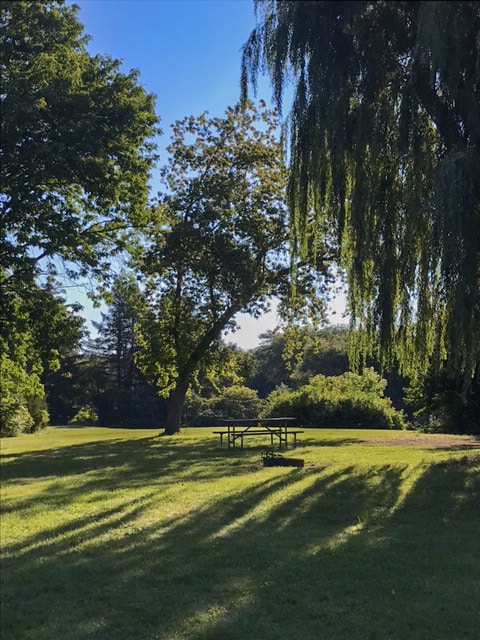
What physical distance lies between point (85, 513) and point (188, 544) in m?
2.49

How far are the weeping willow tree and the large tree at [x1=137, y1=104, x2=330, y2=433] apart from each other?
12.1 metres

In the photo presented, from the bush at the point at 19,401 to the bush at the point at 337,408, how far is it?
41.7ft

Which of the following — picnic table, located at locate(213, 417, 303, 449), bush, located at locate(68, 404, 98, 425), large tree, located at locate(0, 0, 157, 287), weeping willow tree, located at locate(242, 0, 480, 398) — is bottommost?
bush, located at locate(68, 404, 98, 425)

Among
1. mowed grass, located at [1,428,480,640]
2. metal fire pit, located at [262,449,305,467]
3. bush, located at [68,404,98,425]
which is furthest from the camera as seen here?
bush, located at [68,404,98,425]

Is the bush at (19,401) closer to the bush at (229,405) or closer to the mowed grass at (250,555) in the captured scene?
the mowed grass at (250,555)

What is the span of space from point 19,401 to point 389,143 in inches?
975

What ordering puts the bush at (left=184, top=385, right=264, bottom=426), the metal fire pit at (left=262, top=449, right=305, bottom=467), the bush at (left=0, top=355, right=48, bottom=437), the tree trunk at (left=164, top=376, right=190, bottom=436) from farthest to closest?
the bush at (left=184, top=385, right=264, bottom=426), the tree trunk at (left=164, top=376, right=190, bottom=436), the bush at (left=0, top=355, right=48, bottom=437), the metal fire pit at (left=262, top=449, right=305, bottom=467)

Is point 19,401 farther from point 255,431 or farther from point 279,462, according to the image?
point 279,462

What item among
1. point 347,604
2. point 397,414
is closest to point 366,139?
point 347,604

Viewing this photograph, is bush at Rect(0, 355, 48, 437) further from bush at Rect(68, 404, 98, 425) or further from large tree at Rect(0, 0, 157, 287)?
bush at Rect(68, 404, 98, 425)

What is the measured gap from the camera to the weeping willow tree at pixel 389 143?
693 cm

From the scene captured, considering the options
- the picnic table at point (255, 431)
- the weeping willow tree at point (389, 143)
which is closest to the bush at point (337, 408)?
the picnic table at point (255, 431)

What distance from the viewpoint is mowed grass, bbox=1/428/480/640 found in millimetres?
4117

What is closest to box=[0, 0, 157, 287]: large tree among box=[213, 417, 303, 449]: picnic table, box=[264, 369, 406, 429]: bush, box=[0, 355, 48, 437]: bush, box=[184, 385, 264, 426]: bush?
box=[0, 355, 48, 437]: bush
